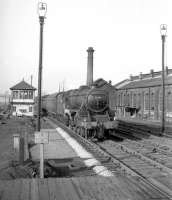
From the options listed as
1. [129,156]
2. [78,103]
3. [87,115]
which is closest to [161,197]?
[129,156]

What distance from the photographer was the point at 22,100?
4031 cm

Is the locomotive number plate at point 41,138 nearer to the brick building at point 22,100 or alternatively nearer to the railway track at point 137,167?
the railway track at point 137,167

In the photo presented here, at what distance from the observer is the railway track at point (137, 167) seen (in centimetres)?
783

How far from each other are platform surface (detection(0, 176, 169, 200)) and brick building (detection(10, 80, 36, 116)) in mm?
32638

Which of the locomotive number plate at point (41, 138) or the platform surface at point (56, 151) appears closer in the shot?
the locomotive number plate at point (41, 138)

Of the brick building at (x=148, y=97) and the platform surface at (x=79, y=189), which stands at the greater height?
the brick building at (x=148, y=97)

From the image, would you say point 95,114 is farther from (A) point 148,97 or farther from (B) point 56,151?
(A) point 148,97

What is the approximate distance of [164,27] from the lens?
19.0m

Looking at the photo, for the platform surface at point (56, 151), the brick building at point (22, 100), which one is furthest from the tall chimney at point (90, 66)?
the brick building at point (22, 100)

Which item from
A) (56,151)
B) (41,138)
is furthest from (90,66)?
(41,138)

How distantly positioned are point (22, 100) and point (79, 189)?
34380mm

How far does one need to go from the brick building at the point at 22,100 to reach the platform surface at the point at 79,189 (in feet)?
107

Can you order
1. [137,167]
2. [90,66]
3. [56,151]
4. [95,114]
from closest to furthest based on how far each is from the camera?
1. [137,167]
2. [56,151]
3. [95,114]
4. [90,66]

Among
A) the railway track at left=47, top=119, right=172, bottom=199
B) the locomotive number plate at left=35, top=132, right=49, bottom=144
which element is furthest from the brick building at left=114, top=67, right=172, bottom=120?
the locomotive number plate at left=35, top=132, right=49, bottom=144
